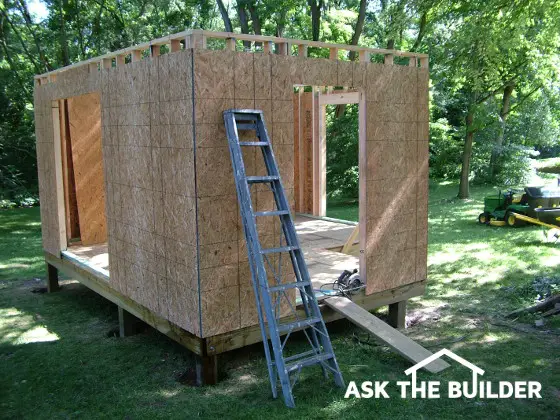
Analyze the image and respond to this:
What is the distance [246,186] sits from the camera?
16.9 ft

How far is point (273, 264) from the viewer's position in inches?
231

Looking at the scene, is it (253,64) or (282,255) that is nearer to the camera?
(253,64)

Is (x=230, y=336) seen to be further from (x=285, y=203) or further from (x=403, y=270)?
(x=403, y=270)

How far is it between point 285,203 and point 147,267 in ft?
6.17

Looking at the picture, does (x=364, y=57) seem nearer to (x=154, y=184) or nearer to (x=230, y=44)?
(x=230, y=44)

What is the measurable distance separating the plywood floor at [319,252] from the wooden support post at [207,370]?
71.9 inches

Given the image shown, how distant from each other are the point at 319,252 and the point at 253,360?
2894 millimetres

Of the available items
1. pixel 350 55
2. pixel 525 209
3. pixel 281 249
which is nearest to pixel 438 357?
pixel 281 249

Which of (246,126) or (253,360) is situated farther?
(253,360)

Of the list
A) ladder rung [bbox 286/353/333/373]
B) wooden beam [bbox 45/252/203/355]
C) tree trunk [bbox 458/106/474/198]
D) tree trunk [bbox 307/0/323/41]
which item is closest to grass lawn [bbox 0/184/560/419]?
ladder rung [bbox 286/353/333/373]

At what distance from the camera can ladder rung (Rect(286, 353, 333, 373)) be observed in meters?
5.07

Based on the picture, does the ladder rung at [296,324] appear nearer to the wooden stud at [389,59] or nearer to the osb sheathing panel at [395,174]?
the osb sheathing panel at [395,174]

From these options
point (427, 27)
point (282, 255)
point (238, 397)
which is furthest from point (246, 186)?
point (427, 27)

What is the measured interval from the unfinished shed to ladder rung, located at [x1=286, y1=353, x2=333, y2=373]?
0.78m
